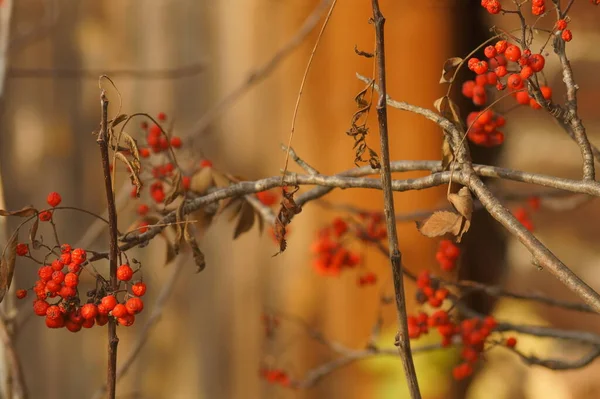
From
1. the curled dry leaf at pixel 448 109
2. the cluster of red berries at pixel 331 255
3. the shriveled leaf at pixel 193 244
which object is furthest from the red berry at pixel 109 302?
the cluster of red berries at pixel 331 255

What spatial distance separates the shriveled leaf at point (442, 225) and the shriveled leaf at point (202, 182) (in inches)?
9.8

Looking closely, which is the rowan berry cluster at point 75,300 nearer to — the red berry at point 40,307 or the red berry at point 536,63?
the red berry at point 40,307

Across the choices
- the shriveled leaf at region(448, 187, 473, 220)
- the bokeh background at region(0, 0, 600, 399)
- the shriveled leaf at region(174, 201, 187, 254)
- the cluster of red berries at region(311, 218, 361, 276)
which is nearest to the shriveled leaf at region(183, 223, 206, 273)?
the shriveled leaf at region(174, 201, 187, 254)

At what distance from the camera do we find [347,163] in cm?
144

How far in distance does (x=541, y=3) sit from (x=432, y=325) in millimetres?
438

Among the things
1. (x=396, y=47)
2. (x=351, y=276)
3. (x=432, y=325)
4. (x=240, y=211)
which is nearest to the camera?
(x=240, y=211)

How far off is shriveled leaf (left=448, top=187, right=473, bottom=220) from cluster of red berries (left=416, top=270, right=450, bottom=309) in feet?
1.06

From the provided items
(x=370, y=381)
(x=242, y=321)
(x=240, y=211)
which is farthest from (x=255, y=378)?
(x=240, y=211)

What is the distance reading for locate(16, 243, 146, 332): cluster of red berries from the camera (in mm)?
565

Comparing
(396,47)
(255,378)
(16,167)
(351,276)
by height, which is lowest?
(255,378)

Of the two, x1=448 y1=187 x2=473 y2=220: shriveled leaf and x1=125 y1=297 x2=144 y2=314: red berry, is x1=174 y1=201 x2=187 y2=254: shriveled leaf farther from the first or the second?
x1=448 y1=187 x2=473 y2=220: shriveled leaf

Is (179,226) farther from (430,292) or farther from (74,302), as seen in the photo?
(430,292)

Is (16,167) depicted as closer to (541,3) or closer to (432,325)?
(432,325)

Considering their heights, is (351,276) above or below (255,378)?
above
